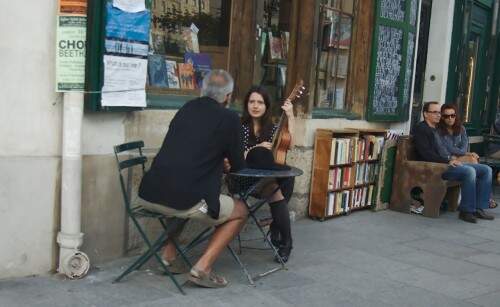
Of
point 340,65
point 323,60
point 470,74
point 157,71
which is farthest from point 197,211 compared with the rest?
point 470,74

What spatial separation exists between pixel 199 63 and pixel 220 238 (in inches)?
82.9

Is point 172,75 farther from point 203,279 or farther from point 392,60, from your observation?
point 392,60

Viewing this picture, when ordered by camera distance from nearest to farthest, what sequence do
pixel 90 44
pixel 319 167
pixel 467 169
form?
pixel 90 44
pixel 319 167
pixel 467 169

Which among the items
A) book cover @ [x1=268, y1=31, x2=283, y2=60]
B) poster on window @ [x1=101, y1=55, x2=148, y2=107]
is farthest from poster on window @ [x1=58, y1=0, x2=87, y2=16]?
book cover @ [x1=268, y1=31, x2=283, y2=60]

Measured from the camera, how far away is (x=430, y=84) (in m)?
9.79

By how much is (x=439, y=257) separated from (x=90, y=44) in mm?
3533

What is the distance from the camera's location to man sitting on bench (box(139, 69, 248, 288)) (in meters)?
3.97

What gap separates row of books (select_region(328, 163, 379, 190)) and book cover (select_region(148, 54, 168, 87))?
2.16 m

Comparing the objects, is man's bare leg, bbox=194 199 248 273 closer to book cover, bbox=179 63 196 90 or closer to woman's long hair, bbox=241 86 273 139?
woman's long hair, bbox=241 86 273 139

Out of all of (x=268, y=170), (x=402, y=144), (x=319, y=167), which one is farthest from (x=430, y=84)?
(x=268, y=170)

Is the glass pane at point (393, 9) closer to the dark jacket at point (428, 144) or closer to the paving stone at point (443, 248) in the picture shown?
the dark jacket at point (428, 144)

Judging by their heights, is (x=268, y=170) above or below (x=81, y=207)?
above

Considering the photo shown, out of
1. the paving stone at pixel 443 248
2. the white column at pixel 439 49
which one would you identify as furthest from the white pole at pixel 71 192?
the white column at pixel 439 49

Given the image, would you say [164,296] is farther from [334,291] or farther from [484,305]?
[484,305]
